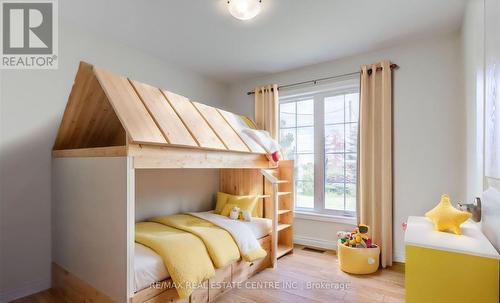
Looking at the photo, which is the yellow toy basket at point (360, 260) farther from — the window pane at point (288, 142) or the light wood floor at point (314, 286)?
the window pane at point (288, 142)

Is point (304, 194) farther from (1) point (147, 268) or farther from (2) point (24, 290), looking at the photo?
(2) point (24, 290)

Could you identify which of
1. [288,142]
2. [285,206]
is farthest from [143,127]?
[288,142]

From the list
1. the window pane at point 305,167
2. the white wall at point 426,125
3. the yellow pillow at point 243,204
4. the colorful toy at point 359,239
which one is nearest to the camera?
the white wall at point 426,125

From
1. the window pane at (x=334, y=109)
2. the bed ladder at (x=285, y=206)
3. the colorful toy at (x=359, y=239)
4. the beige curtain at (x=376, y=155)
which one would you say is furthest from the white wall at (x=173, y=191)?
the beige curtain at (x=376, y=155)

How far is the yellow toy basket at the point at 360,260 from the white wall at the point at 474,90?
3.26ft

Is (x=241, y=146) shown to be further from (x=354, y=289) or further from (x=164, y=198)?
(x=354, y=289)

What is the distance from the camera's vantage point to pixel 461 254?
1.21 m

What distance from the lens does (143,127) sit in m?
1.83

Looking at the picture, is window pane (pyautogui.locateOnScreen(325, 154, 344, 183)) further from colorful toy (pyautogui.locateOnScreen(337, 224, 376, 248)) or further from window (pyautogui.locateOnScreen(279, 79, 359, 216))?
colorful toy (pyautogui.locateOnScreen(337, 224, 376, 248))

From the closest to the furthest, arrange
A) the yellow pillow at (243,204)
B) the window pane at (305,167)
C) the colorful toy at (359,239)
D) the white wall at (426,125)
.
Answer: the white wall at (426,125) < the colorful toy at (359,239) < the yellow pillow at (243,204) < the window pane at (305,167)

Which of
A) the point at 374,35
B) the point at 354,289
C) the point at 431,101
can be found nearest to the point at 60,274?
the point at 354,289

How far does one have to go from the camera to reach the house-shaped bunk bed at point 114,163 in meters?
1.75

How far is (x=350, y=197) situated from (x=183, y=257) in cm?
224

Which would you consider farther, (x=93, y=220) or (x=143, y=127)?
(x=93, y=220)
